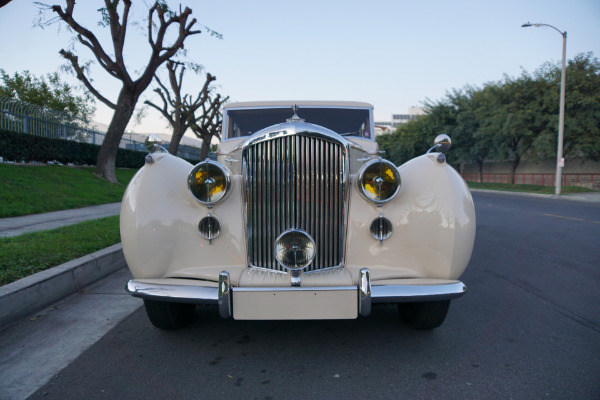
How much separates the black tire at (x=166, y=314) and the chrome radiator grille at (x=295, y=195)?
688 millimetres

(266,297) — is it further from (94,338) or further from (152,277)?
(94,338)

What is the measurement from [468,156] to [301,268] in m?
33.2

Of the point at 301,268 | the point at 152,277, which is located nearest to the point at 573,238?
the point at 301,268

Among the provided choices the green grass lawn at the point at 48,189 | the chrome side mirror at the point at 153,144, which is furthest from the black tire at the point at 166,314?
the green grass lawn at the point at 48,189

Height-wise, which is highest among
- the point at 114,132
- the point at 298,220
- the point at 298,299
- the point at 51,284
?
the point at 114,132

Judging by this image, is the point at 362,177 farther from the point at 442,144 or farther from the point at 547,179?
the point at 547,179

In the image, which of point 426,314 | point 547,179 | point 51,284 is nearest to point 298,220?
point 426,314

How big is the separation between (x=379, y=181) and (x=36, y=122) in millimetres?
14688

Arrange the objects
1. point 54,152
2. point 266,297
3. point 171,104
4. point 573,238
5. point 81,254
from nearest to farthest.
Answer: point 266,297 < point 81,254 < point 573,238 < point 54,152 < point 171,104

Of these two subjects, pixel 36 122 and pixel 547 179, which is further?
pixel 547 179

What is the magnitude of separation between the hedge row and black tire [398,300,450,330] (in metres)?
12.8

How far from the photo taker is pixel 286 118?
178 inches

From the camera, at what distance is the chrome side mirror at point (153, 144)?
313cm

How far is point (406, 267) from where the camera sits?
8.68ft
